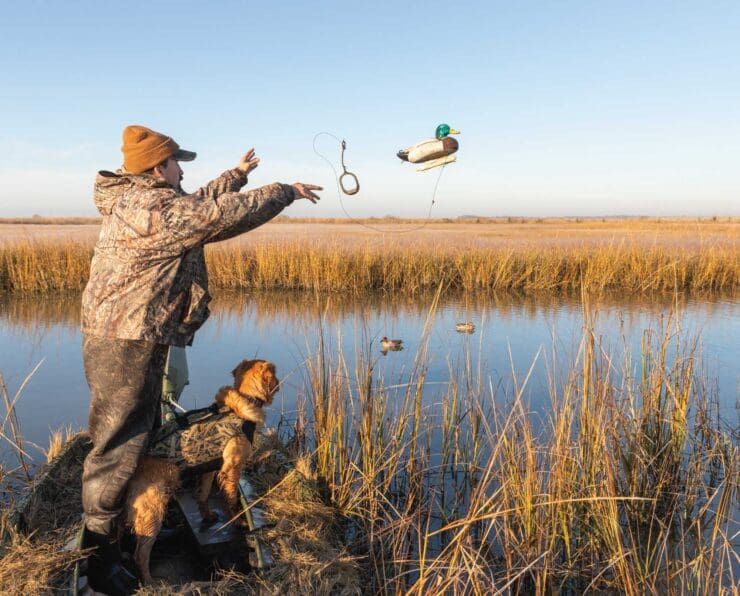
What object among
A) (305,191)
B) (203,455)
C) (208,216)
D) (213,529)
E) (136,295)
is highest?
(305,191)

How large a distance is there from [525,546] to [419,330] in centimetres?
606

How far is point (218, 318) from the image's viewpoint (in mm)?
10078

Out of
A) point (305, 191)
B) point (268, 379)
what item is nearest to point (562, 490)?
point (268, 379)

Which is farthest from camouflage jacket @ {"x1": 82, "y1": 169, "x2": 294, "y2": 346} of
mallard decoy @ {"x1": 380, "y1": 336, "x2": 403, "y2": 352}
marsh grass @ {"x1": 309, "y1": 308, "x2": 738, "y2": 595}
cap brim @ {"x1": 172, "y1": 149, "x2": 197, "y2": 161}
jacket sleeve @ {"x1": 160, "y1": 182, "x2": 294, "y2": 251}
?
mallard decoy @ {"x1": 380, "y1": 336, "x2": 403, "y2": 352}

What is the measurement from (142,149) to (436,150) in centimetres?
163

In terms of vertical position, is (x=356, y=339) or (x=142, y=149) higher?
(x=142, y=149)

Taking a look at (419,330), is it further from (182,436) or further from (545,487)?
(182,436)

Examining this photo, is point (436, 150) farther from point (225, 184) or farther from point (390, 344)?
point (390, 344)

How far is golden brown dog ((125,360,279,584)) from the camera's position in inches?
109

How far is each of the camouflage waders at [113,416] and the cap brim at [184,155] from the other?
950 millimetres

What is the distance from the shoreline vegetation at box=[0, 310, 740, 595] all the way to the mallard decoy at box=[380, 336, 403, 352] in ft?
9.66

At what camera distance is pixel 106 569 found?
2.75m

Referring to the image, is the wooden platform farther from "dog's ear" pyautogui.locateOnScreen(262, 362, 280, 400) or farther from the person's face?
the person's face

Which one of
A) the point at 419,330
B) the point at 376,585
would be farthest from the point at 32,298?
the point at 376,585
